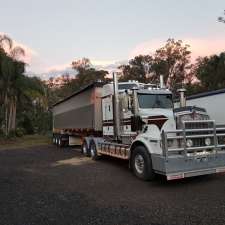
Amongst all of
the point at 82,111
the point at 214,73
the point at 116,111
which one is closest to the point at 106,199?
the point at 116,111

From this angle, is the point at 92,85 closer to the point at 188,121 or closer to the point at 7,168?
the point at 7,168

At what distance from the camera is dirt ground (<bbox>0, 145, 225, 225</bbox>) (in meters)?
5.35

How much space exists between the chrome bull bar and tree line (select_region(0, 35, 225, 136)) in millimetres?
11574

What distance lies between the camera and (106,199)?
6711 mm

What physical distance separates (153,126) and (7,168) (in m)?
6.13

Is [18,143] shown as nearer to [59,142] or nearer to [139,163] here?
[59,142]

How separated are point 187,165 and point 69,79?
171 ft

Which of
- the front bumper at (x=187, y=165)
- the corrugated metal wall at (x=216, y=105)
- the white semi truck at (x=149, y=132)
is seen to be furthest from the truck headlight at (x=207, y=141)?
the corrugated metal wall at (x=216, y=105)

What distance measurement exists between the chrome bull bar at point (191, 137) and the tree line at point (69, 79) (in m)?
11.6

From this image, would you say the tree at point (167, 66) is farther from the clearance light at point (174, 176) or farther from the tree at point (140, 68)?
the clearance light at point (174, 176)

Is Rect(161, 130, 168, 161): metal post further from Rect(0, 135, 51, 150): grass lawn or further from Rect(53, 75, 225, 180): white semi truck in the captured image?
Rect(0, 135, 51, 150): grass lawn

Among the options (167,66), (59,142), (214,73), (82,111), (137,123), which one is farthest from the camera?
(167,66)

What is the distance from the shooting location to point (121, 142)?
11.0 metres

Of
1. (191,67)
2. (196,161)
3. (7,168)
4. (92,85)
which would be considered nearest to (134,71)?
(191,67)
